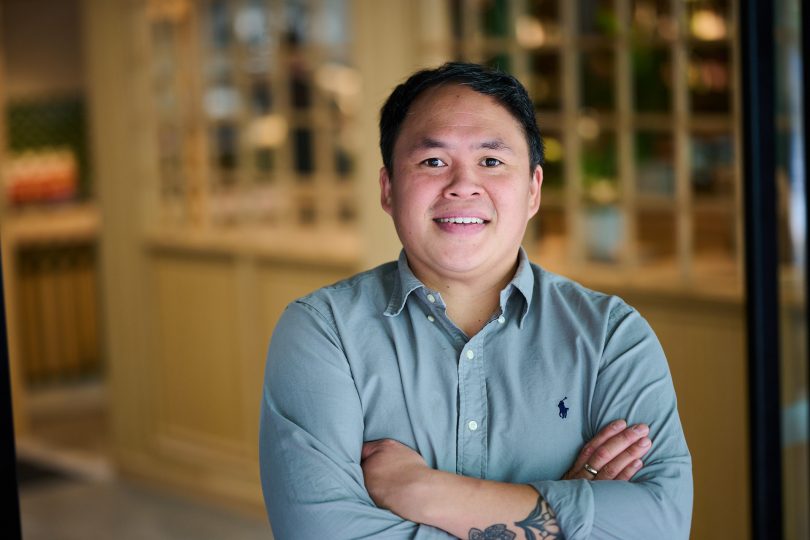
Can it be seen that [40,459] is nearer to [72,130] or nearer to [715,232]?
[72,130]

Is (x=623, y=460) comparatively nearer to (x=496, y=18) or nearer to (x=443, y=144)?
(x=443, y=144)

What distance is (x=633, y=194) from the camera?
3.27 meters

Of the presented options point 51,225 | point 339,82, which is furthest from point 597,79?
point 51,225

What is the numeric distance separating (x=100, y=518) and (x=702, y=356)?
247 centimetres

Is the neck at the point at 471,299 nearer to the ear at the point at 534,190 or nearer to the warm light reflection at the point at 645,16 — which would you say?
the ear at the point at 534,190

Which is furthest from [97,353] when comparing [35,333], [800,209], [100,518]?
[800,209]

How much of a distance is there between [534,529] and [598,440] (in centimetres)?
16

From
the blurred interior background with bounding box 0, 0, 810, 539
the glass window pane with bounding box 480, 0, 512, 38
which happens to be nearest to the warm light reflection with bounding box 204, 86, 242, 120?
the blurred interior background with bounding box 0, 0, 810, 539

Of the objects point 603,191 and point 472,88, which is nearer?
point 472,88

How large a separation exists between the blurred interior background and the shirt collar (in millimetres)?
796

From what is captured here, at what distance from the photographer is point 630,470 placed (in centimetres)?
148

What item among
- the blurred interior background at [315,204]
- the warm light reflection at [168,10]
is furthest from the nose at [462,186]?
the warm light reflection at [168,10]

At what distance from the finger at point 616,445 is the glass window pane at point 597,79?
1937 millimetres

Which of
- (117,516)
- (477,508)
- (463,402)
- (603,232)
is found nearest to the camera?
(477,508)
